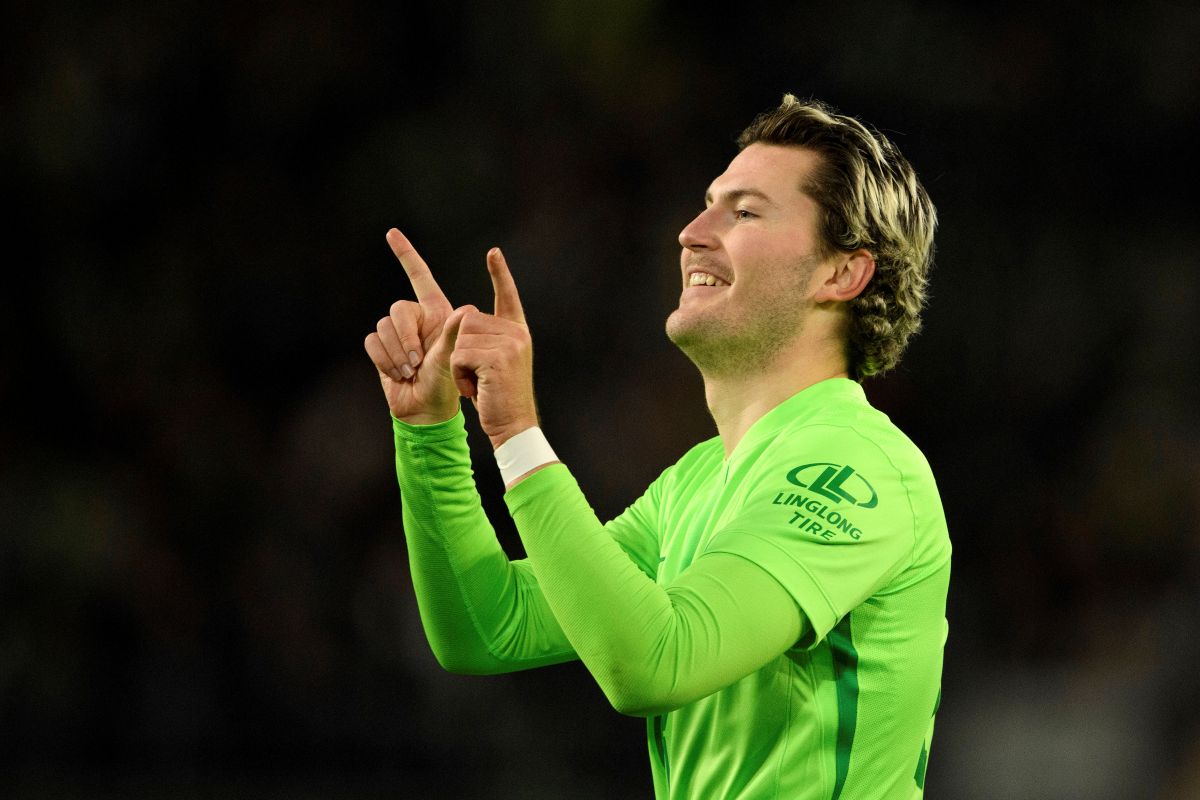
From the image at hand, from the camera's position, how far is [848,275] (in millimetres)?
2379

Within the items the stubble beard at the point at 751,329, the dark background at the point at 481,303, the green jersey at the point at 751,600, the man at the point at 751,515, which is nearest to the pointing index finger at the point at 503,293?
the man at the point at 751,515

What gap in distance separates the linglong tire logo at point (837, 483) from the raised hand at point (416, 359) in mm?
672

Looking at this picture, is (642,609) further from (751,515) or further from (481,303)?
(481,303)

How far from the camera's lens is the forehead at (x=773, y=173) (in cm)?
238

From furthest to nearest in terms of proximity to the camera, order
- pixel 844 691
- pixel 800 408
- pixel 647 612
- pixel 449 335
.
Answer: pixel 800 408
pixel 449 335
pixel 844 691
pixel 647 612

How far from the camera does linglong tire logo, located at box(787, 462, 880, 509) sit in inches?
72.6

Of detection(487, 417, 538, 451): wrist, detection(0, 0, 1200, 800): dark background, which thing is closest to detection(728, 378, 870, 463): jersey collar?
detection(487, 417, 538, 451): wrist

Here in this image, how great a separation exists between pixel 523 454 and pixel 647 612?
310mm

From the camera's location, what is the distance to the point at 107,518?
16.0 ft

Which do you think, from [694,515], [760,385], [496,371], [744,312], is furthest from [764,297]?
[496,371]

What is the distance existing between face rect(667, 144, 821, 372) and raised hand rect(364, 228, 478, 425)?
431 mm

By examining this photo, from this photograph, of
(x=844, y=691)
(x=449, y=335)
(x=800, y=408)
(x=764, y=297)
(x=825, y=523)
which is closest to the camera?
(x=825, y=523)

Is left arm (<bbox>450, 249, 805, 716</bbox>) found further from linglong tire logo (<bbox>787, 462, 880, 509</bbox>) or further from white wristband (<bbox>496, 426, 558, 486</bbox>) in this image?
linglong tire logo (<bbox>787, 462, 880, 509</bbox>)

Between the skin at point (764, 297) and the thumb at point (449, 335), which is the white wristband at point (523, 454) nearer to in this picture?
the thumb at point (449, 335)
